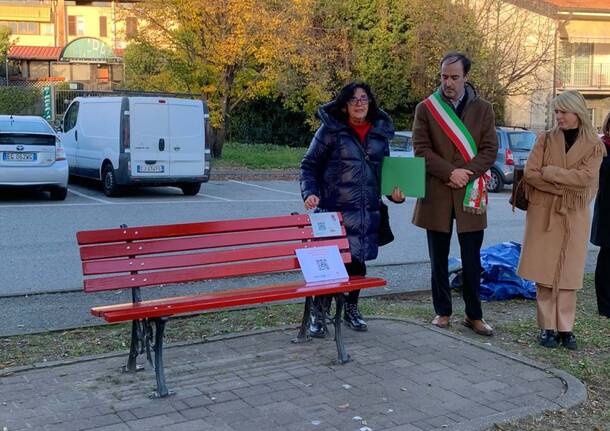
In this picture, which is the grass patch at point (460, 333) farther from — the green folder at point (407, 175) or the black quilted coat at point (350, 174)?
the green folder at point (407, 175)

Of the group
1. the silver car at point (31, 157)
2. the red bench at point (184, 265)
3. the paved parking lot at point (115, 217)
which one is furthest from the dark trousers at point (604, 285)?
the silver car at point (31, 157)

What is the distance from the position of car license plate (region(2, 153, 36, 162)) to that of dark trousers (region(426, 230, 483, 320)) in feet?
34.4

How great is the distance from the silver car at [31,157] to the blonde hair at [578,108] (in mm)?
11263

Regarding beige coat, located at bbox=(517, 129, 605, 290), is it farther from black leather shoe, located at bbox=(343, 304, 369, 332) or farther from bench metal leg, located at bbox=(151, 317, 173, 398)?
bench metal leg, located at bbox=(151, 317, 173, 398)

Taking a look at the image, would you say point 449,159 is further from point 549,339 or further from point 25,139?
point 25,139

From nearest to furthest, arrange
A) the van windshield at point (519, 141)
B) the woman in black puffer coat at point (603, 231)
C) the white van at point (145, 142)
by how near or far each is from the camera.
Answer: the woman in black puffer coat at point (603, 231) → the white van at point (145, 142) → the van windshield at point (519, 141)

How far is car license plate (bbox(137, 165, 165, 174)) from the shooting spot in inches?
635

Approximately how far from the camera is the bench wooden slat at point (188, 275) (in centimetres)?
505

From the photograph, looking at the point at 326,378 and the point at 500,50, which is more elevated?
the point at 500,50

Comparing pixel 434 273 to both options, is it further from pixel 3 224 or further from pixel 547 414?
pixel 3 224

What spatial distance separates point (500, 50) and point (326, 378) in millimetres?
26348

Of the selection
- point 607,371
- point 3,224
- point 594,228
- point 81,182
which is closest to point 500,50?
point 81,182

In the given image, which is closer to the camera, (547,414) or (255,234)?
(547,414)

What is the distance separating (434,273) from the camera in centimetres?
632
